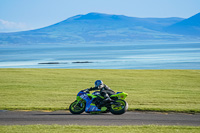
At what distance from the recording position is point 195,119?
14.2 metres

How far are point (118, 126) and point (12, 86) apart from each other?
746 inches

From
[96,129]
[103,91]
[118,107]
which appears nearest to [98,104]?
[103,91]

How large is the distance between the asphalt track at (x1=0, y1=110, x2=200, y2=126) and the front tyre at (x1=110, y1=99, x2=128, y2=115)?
235 mm

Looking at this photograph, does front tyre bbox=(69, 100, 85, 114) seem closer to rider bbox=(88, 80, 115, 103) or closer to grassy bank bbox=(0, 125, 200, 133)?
rider bbox=(88, 80, 115, 103)

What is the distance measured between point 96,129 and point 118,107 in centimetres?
342

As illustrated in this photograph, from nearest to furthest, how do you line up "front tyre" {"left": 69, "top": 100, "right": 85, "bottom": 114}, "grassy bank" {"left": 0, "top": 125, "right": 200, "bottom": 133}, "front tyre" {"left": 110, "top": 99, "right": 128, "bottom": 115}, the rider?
"grassy bank" {"left": 0, "top": 125, "right": 200, "bottom": 133} → "front tyre" {"left": 110, "top": 99, "right": 128, "bottom": 115} → the rider → "front tyre" {"left": 69, "top": 100, "right": 85, "bottom": 114}

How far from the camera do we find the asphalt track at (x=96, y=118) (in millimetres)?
13330

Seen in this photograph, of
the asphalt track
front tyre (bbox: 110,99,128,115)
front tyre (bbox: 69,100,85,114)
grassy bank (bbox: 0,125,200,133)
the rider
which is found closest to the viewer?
grassy bank (bbox: 0,125,200,133)

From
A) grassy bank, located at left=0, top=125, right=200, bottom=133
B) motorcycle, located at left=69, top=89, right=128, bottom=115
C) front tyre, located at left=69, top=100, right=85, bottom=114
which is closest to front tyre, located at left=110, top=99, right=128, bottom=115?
motorcycle, located at left=69, top=89, right=128, bottom=115

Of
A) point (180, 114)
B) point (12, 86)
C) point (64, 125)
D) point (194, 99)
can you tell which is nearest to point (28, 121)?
point (64, 125)

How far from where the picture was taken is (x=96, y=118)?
14320mm

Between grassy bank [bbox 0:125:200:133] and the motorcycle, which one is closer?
grassy bank [bbox 0:125:200:133]

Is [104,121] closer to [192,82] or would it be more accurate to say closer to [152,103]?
[152,103]

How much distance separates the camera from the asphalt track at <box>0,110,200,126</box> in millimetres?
13330
